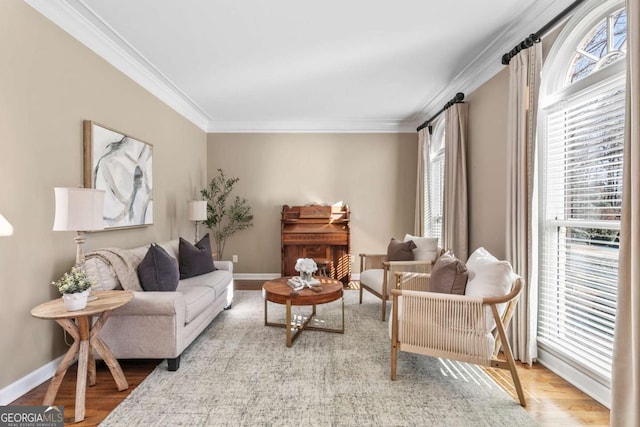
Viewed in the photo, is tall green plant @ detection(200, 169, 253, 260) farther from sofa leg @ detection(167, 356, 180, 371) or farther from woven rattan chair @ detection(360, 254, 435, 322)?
sofa leg @ detection(167, 356, 180, 371)

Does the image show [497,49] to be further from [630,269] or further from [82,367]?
[82,367]

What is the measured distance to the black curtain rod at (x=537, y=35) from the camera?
7.00 ft

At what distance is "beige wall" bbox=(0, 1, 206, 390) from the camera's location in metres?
1.99

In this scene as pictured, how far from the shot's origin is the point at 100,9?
95.3 inches

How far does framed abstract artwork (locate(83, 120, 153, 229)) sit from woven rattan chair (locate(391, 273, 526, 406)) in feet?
8.75

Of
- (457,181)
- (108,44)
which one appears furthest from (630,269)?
(108,44)

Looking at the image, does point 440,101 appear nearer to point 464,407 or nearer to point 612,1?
point 612,1

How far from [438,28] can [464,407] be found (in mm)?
2855

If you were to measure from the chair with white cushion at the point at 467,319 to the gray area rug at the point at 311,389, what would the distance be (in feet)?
0.79

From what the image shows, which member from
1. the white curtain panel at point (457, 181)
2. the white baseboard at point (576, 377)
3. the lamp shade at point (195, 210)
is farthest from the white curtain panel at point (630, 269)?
the lamp shade at point (195, 210)

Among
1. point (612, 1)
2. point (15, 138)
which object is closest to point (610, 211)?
point (612, 1)

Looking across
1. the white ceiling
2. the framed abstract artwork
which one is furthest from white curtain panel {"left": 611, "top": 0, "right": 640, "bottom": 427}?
the framed abstract artwork

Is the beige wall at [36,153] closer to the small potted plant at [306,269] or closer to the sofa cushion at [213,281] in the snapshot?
the sofa cushion at [213,281]

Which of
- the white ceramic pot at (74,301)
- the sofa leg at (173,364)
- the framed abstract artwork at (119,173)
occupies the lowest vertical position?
the sofa leg at (173,364)
